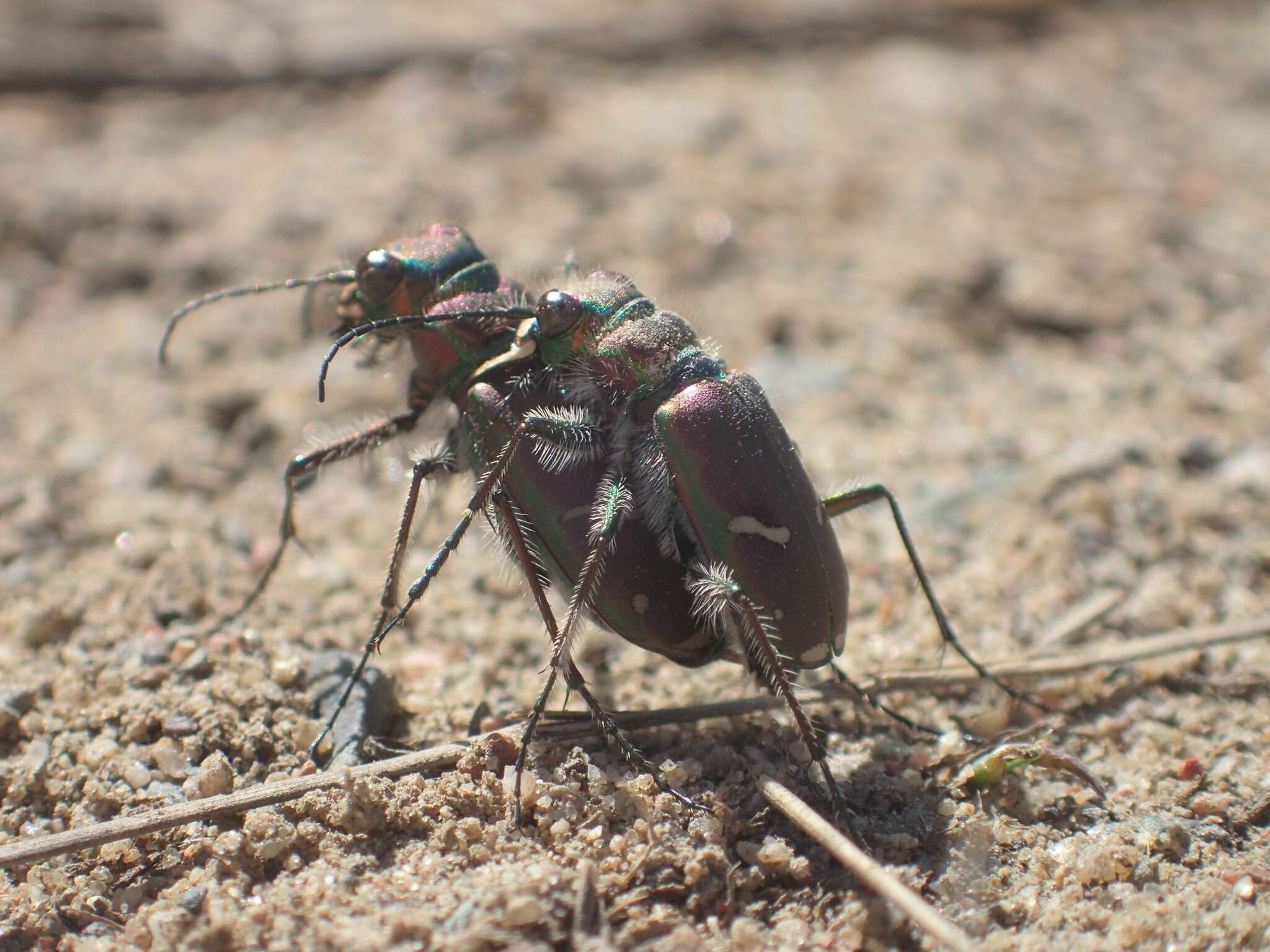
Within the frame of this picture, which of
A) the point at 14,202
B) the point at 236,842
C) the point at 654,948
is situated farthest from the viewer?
the point at 14,202

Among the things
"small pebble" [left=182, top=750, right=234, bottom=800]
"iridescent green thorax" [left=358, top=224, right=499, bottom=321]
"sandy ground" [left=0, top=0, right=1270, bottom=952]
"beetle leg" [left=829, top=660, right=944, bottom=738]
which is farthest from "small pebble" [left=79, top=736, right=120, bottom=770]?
"beetle leg" [left=829, top=660, right=944, bottom=738]

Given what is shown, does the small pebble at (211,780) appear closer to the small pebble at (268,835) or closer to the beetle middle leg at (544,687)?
the small pebble at (268,835)

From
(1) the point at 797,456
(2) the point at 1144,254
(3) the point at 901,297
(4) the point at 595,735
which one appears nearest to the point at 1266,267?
(2) the point at 1144,254

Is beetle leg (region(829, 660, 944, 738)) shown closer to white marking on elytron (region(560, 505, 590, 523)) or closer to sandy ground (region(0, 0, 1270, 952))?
sandy ground (region(0, 0, 1270, 952))

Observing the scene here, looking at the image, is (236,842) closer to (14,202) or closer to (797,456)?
(797,456)

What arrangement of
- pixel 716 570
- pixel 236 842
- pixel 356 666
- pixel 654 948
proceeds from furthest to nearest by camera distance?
pixel 356 666 < pixel 716 570 < pixel 236 842 < pixel 654 948

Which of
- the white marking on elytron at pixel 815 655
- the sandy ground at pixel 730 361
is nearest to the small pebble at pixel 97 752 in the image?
the sandy ground at pixel 730 361
